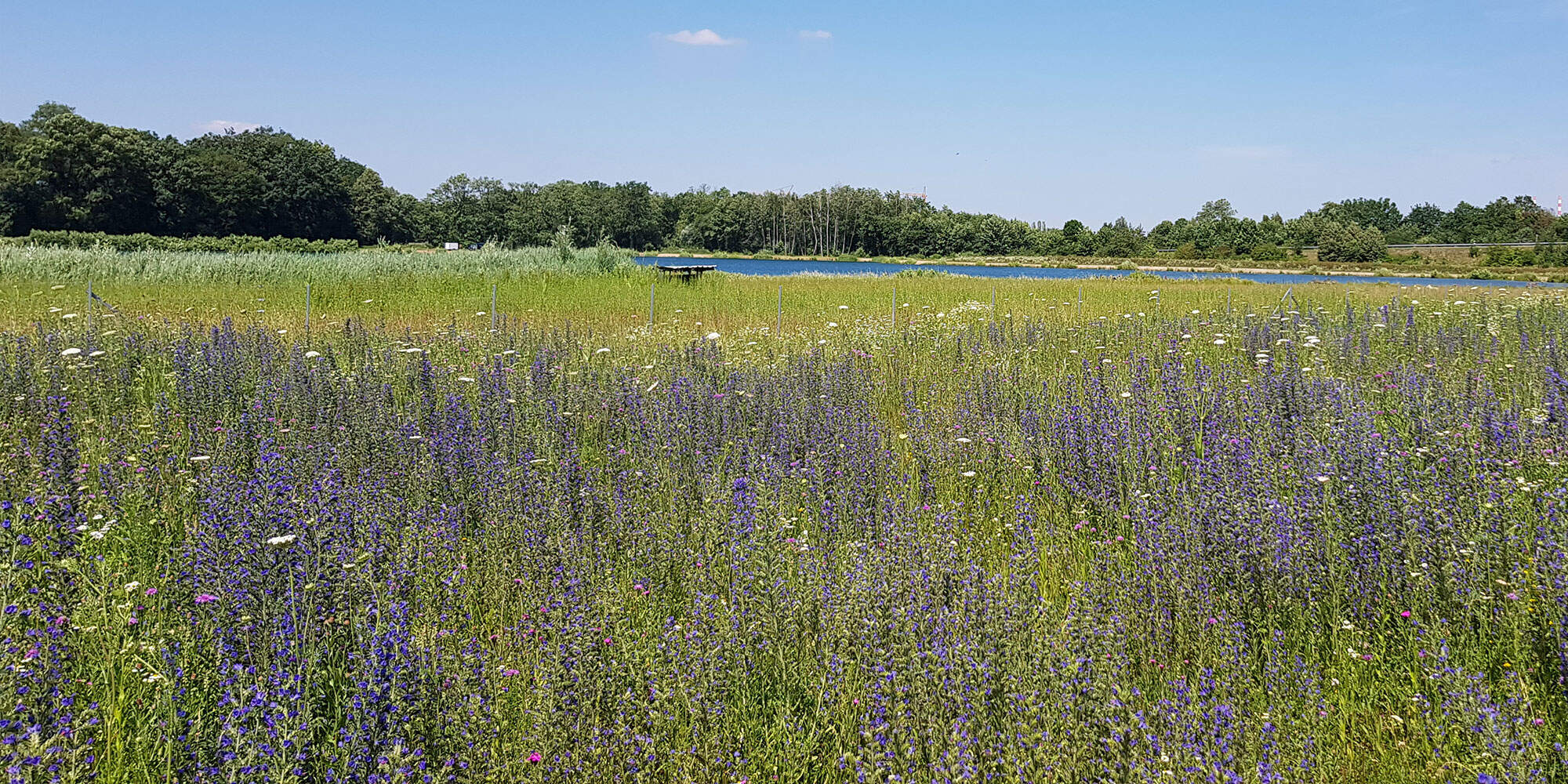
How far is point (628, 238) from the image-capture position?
124 meters

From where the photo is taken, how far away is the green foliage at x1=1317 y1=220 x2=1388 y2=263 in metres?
71.8

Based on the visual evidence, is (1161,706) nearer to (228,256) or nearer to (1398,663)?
(1398,663)

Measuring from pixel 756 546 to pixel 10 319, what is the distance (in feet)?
53.2

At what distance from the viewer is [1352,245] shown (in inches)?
2876

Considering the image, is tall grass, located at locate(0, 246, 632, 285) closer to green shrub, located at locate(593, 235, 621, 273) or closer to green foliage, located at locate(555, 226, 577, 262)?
green shrub, located at locate(593, 235, 621, 273)

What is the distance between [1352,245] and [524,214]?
97.4m

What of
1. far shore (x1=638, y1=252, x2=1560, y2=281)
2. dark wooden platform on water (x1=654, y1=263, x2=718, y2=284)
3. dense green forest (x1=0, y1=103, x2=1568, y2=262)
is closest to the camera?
dark wooden platform on water (x1=654, y1=263, x2=718, y2=284)

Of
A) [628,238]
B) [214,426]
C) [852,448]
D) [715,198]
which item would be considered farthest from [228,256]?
[715,198]

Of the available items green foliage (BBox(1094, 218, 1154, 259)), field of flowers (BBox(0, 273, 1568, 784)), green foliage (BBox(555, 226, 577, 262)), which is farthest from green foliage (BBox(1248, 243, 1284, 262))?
field of flowers (BBox(0, 273, 1568, 784))

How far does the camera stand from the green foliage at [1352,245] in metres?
71.8

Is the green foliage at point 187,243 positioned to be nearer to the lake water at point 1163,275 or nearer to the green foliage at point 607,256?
the lake water at point 1163,275

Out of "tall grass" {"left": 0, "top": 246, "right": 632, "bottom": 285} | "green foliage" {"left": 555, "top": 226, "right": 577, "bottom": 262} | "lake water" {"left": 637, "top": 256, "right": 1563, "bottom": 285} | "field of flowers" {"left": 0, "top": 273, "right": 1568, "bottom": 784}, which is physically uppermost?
"green foliage" {"left": 555, "top": 226, "right": 577, "bottom": 262}

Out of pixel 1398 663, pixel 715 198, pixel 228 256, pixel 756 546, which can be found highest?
pixel 715 198

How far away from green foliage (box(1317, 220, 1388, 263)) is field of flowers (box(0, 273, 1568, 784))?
78.6 m
